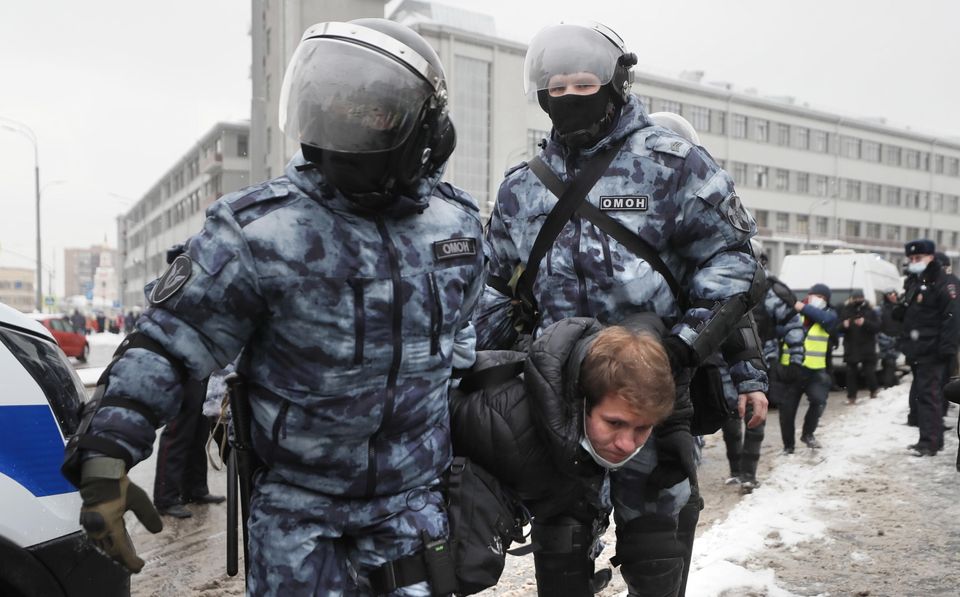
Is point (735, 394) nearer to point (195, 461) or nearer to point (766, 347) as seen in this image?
point (766, 347)

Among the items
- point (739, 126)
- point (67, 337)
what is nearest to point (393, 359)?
point (67, 337)

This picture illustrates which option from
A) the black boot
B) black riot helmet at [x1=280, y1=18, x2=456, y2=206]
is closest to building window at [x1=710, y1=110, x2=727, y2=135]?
the black boot

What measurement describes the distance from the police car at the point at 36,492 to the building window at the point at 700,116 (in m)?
48.6

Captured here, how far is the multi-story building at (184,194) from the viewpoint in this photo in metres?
50.6

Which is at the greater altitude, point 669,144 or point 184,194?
point 184,194

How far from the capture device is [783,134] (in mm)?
52562

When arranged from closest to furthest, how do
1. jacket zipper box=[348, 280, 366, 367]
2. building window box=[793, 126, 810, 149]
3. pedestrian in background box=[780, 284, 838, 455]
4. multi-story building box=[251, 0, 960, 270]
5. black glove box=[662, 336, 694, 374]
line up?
jacket zipper box=[348, 280, 366, 367]
black glove box=[662, 336, 694, 374]
pedestrian in background box=[780, 284, 838, 455]
multi-story building box=[251, 0, 960, 270]
building window box=[793, 126, 810, 149]

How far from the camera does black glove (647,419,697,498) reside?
7.84ft

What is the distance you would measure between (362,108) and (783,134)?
184 feet

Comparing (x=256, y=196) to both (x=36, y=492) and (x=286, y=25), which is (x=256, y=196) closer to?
(x=36, y=492)

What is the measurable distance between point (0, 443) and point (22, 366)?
249 mm

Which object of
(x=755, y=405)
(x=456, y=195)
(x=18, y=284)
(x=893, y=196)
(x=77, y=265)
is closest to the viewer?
(x=456, y=195)

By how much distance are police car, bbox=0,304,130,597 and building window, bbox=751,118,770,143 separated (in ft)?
176

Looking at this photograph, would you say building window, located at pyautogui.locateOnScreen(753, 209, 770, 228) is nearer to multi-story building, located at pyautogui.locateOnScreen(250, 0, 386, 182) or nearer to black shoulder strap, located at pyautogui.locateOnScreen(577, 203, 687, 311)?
multi-story building, located at pyautogui.locateOnScreen(250, 0, 386, 182)
